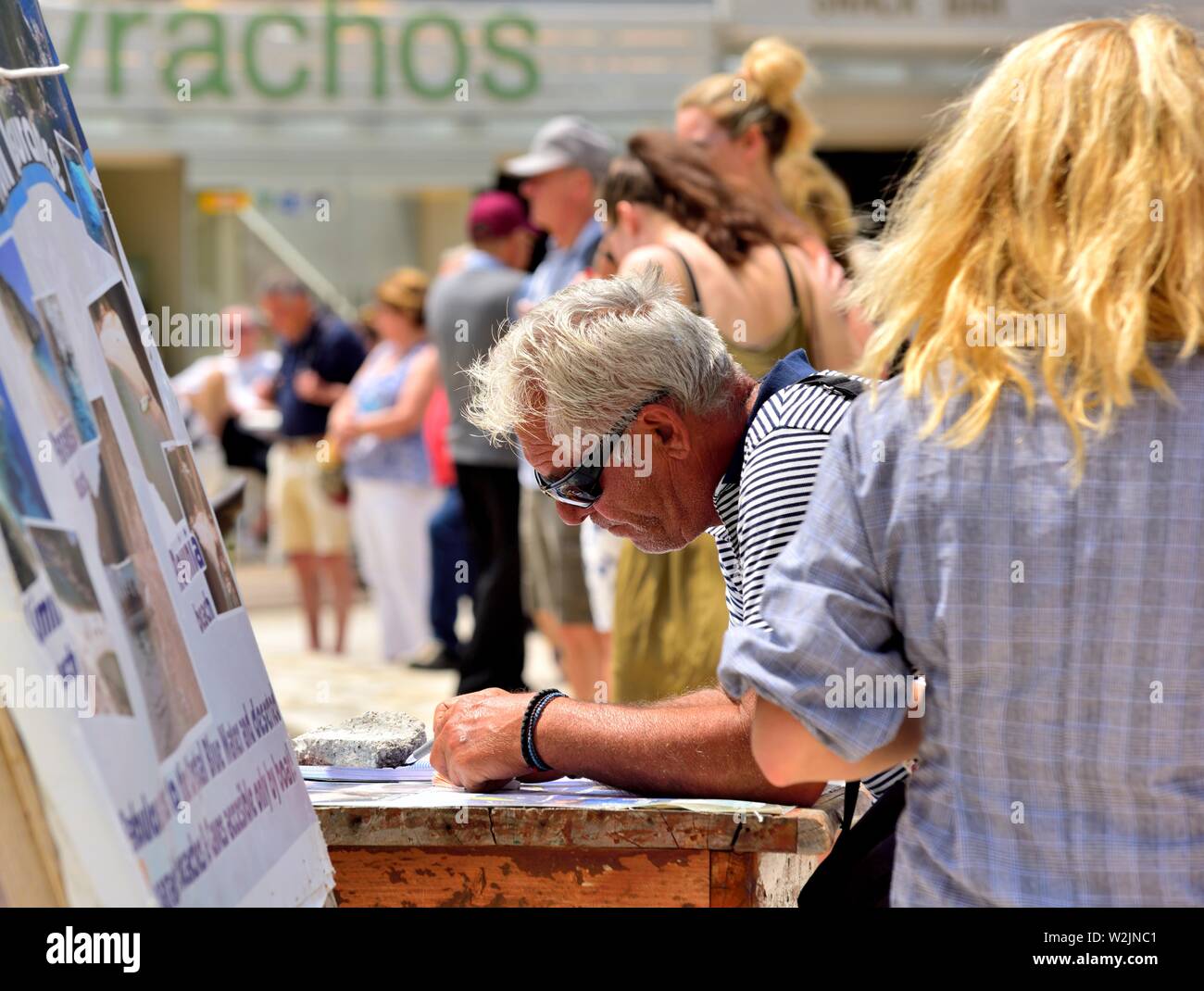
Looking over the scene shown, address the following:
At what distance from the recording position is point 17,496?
4.17 ft

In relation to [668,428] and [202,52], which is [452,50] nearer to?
[202,52]

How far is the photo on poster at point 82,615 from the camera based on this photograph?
1.31 metres

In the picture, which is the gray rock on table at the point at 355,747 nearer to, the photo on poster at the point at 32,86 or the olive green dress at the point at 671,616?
the photo on poster at the point at 32,86

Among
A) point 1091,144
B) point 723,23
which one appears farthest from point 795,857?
point 723,23

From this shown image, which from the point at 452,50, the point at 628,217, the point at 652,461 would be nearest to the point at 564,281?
the point at 628,217

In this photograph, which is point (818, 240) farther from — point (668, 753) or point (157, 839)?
point (157, 839)

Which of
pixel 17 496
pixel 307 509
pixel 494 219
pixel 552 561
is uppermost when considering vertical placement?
pixel 17 496

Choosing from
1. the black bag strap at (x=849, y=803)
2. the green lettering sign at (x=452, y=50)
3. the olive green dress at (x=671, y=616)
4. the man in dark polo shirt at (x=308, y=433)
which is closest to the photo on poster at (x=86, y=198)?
the black bag strap at (x=849, y=803)

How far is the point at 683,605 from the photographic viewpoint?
3.39 m

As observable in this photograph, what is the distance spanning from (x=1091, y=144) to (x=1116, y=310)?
0.16 m

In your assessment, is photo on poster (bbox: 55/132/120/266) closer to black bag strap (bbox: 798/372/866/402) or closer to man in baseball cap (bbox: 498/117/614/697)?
black bag strap (bbox: 798/372/866/402)

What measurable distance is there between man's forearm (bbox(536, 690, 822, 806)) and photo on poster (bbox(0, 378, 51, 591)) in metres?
0.84

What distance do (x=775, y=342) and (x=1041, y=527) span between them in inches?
83.0

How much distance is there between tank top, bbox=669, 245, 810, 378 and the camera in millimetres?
3430
